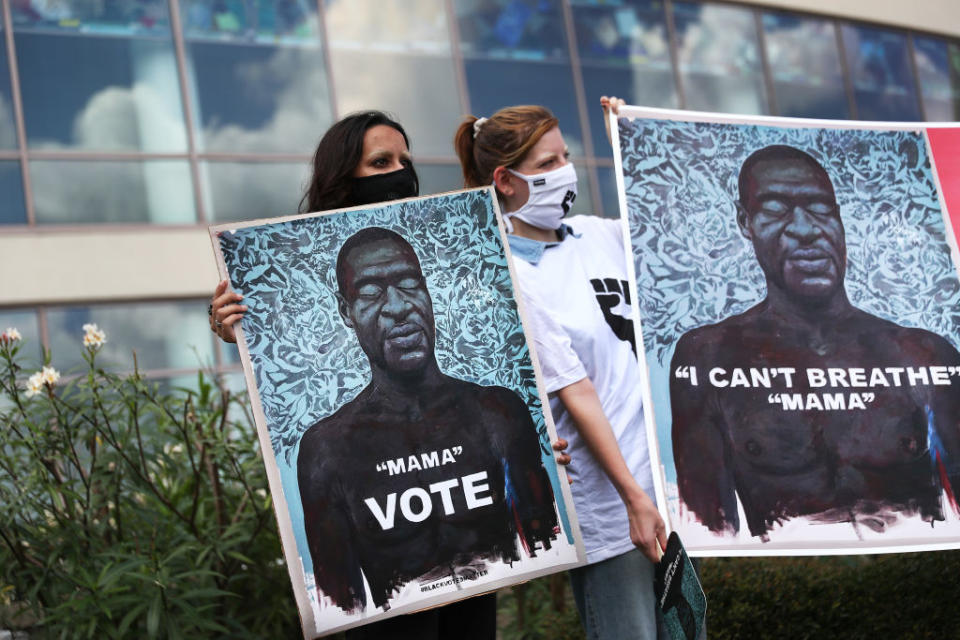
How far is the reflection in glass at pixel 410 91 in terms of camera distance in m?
12.3

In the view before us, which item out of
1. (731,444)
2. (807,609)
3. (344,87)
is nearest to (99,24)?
(344,87)

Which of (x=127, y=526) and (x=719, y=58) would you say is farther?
(x=719, y=58)

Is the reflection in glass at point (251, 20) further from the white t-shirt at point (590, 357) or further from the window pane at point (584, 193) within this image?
the white t-shirt at point (590, 357)

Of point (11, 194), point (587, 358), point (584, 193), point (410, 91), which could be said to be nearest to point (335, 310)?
point (587, 358)

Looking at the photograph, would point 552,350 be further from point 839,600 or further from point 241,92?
point 241,92

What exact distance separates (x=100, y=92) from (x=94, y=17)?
76 centimetres

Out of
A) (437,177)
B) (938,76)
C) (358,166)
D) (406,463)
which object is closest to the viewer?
(406,463)

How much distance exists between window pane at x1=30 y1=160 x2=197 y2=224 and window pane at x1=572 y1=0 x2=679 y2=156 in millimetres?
5024

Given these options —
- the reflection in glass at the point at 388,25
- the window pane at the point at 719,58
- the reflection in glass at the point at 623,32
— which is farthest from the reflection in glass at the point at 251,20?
the window pane at the point at 719,58

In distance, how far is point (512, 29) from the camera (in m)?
13.2

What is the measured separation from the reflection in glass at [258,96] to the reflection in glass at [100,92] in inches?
11.4

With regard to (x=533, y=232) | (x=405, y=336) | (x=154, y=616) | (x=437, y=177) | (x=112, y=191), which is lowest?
(x=154, y=616)

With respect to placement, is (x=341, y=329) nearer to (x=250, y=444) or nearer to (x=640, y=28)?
(x=250, y=444)

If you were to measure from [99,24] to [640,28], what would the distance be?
6.59 metres
